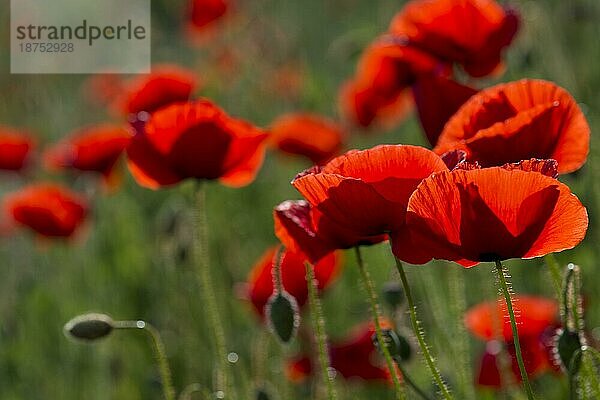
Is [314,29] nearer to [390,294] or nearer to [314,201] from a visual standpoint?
[390,294]

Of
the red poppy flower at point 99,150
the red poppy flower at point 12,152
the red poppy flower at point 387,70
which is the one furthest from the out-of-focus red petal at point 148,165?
the red poppy flower at point 12,152

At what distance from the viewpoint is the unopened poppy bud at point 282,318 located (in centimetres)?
167

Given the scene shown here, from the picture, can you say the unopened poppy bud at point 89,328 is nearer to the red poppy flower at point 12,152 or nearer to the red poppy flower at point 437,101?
the red poppy flower at point 437,101

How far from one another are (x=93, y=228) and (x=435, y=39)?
89.4 inches

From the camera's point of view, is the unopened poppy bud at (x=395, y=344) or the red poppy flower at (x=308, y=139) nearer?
the unopened poppy bud at (x=395, y=344)

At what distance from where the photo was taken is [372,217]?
51.4 inches

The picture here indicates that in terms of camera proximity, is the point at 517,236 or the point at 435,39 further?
the point at 435,39

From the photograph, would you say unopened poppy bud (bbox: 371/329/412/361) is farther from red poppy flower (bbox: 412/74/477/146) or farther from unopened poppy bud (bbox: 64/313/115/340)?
unopened poppy bud (bbox: 64/313/115/340)

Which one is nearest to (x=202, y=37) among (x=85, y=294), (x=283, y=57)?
(x=283, y=57)

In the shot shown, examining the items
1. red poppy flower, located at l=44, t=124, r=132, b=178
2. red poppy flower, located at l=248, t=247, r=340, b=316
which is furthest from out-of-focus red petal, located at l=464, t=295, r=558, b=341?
red poppy flower, located at l=44, t=124, r=132, b=178

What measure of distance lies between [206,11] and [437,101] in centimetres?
302

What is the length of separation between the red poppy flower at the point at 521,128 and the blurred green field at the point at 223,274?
0.55 m

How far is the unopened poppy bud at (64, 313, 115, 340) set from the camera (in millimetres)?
1741

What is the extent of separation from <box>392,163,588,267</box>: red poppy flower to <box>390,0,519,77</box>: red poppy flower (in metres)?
0.92
